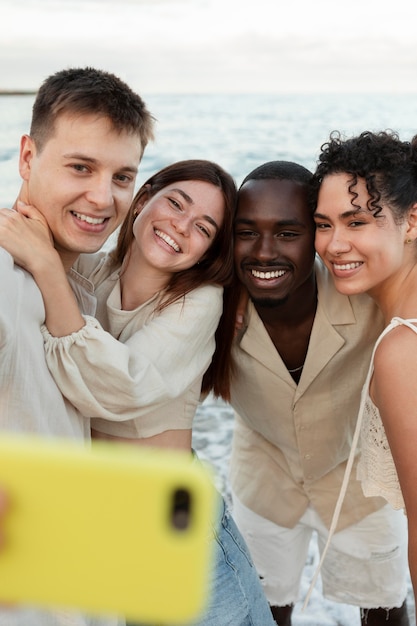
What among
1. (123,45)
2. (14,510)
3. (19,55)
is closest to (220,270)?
(14,510)

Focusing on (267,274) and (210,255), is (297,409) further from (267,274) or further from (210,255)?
(210,255)

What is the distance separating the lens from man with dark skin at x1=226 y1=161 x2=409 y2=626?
2.65 m

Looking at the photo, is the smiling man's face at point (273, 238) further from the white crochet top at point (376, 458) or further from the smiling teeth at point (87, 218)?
the smiling teeth at point (87, 218)

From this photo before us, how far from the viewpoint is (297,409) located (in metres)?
2.84

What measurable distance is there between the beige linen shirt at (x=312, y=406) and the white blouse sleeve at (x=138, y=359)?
43 cm

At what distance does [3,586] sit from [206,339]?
6.57 feet

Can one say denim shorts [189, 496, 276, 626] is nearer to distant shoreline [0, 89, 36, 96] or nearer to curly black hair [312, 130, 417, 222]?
curly black hair [312, 130, 417, 222]

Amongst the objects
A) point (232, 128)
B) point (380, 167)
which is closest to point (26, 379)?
point (380, 167)

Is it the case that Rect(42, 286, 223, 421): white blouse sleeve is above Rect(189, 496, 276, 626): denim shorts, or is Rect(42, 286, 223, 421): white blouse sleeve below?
above

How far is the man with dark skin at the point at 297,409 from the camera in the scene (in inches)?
104

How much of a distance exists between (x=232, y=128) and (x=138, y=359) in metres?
22.0

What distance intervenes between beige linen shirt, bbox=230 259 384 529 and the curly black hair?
0.55 meters

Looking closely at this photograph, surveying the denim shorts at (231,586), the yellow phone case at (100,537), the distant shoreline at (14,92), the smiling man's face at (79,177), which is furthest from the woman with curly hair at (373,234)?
the distant shoreline at (14,92)

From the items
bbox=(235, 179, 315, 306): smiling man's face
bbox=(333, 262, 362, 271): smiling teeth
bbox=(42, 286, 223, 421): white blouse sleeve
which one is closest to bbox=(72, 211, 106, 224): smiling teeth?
bbox=(42, 286, 223, 421): white blouse sleeve
